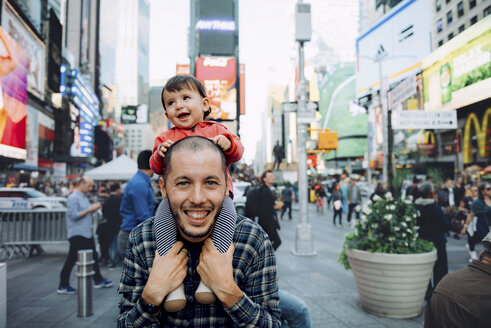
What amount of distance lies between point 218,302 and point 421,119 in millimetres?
9670

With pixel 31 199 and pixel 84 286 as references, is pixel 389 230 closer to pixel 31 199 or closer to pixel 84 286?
pixel 84 286

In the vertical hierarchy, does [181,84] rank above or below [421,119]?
below

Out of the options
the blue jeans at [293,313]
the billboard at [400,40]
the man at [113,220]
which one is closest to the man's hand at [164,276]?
the blue jeans at [293,313]

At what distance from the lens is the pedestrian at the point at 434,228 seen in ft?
18.3

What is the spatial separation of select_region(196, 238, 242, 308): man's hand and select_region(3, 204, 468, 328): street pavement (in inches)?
141

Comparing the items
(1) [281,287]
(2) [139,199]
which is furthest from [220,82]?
(2) [139,199]

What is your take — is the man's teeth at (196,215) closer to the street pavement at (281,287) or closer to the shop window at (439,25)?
the street pavement at (281,287)

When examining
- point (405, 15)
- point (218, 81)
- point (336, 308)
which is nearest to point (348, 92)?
point (405, 15)

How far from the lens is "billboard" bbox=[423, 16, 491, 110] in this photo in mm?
25609

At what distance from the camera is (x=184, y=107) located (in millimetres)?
2127

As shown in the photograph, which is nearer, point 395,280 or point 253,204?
point 395,280

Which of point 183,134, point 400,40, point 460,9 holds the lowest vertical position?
point 183,134

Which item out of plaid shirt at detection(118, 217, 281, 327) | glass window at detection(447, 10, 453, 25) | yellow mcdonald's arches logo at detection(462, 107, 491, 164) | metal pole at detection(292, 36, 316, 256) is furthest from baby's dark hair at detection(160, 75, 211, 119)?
glass window at detection(447, 10, 453, 25)

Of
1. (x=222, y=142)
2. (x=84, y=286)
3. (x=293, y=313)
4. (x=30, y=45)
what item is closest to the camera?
(x=222, y=142)
